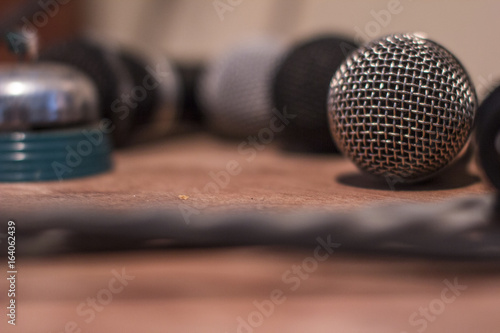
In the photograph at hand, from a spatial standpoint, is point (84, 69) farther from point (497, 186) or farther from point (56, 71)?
point (497, 186)

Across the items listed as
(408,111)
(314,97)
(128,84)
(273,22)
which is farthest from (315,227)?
(273,22)

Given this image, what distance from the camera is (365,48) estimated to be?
61 centimetres

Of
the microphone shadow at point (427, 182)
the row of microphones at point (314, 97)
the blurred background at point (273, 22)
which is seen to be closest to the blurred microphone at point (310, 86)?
the row of microphones at point (314, 97)

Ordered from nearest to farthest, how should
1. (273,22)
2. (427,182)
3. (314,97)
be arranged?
(427,182) < (314,97) < (273,22)

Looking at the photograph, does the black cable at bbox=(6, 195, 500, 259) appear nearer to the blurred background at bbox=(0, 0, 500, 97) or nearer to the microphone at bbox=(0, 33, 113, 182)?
the microphone at bbox=(0, 33, 113, 182)

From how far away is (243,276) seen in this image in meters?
0.86

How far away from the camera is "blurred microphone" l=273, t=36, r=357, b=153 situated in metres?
0.81

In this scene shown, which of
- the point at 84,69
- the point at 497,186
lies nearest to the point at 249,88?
the point at 84,69

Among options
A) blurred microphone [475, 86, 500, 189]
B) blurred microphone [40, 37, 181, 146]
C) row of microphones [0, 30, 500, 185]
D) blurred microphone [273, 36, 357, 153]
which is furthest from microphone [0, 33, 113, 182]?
blurred microphone [475, 86, 500, 189]

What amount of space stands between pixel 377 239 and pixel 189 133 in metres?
0.85

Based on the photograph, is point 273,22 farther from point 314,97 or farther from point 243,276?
point 243,276

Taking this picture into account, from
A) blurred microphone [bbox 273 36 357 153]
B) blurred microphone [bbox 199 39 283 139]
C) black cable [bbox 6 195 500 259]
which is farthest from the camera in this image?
blurred microphone [bbox 199 39 283 139]

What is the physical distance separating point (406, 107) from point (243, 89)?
1.64ft

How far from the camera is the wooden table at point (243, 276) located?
60cm
